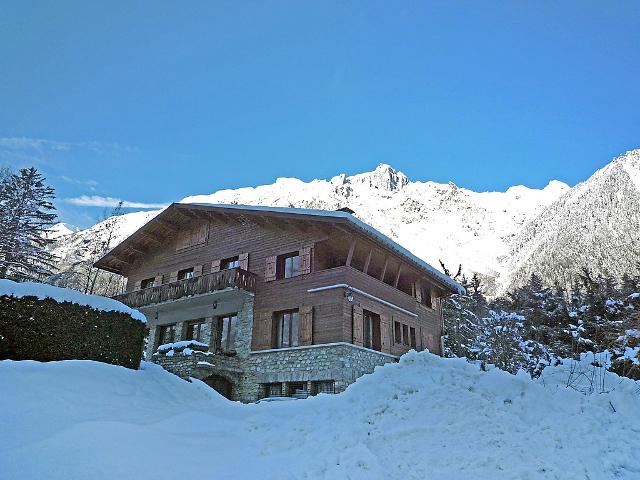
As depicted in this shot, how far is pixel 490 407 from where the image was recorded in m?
7.34

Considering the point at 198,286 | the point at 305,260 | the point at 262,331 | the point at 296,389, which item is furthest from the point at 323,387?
the point at 198,286

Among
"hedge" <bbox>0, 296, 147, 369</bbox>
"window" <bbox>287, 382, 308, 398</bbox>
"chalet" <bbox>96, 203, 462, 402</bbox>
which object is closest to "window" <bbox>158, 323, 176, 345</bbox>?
"chalet" <bbox>96, 203, 462, 402</bbox>

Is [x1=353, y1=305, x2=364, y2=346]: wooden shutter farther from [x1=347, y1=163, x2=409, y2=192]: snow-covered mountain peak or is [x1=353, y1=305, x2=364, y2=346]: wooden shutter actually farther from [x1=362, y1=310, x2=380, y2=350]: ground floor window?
[x1=347, y1=163, x2=409, y2=192]: snow-covered mountain peak

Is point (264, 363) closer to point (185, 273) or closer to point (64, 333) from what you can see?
point (185, 273)

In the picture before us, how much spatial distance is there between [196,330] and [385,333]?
9036 mm

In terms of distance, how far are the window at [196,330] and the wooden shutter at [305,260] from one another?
19.8 feet

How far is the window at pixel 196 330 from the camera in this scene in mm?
21969

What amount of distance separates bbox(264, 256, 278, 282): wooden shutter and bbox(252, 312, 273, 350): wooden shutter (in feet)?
5.12

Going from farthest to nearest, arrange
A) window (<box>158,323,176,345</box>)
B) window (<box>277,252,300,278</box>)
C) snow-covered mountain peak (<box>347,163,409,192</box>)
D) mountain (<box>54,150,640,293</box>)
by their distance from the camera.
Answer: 1. snow-covered mountain peak (<box>347,163,409,192</box>)
2. mountain (<box>54,150,640,293</box>)
3. window (<box>158,323,176,345</box>)
4. window (<box>277,252,300,278</box>)

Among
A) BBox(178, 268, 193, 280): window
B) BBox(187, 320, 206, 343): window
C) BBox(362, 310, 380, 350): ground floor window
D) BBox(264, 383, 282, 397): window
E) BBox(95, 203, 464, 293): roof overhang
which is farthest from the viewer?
BBox(178, 268, 193, 280): window

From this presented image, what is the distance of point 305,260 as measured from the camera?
19422 millimetres

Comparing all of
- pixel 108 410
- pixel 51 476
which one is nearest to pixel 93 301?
pixel 108 410

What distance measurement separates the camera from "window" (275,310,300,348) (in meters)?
19.1

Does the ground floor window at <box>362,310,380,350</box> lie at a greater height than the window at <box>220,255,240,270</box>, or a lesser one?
lesser
